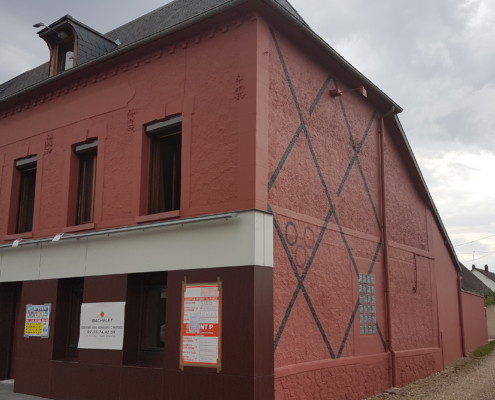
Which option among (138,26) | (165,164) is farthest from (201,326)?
(138,26)

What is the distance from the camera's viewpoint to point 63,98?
40.7ft

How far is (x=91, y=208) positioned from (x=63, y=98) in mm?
2706

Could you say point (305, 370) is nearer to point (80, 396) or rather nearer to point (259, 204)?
point (259, 204)

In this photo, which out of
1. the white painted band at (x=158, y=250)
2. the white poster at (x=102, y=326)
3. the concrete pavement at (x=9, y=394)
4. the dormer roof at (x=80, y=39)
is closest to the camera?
the white painted band at (x=158, y=250)

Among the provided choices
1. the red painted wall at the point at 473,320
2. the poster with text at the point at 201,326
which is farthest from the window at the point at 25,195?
the red painted wall at the point at 473,320

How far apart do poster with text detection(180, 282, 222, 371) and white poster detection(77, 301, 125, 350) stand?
1640 millimetres

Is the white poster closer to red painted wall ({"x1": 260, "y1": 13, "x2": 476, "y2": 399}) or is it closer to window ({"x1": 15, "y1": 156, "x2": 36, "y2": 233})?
red painted wall ({"x1": 260, "y1": 13, "x2": 476, "y2": 399})

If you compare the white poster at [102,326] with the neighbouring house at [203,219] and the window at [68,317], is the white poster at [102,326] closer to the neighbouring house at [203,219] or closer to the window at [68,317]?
the neighbouring house at [203,219]

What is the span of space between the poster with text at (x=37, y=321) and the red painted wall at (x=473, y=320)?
1433 cm

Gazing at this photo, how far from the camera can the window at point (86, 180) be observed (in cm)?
1174

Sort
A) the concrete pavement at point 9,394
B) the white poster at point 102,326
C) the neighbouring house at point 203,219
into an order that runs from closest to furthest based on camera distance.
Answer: the neighbouring house at point 203,219 → the white poster at point 102,326 → the concrete pavement at point 9,394

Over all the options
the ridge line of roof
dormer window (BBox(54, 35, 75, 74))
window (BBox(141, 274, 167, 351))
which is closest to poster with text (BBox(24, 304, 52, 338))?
window (BBox(141, 274, 167, 351))

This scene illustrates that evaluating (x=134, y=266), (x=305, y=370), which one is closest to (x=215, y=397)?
(x=305, y=370)

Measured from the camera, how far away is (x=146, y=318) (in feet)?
33.4
